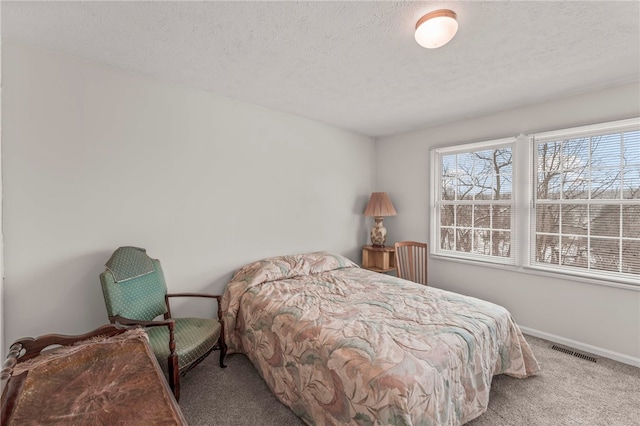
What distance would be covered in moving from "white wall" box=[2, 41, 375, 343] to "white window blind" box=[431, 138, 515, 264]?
1876mm

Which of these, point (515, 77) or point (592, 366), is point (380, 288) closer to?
point (592, 366)

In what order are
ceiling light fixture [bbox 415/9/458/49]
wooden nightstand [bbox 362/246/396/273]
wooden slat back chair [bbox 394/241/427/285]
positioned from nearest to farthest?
ceiling light fixture [bbox 415/9/458/49]
wooden slat back chair [bbox 394/241/427/285]
wooden nightstand [bbox 362/246/396/273]

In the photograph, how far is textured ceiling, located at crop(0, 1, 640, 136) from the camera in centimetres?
153

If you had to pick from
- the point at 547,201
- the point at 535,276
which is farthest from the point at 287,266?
the point at 547,201

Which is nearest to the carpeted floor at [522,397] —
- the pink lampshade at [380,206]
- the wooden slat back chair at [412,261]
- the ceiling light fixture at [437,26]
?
the wooden slat back chair at [412,261]

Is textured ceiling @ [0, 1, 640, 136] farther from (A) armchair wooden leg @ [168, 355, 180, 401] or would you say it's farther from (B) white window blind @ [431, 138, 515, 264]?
(A) armchair wooden leg @ [168, 355, 180, 401]

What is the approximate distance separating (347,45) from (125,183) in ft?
6.71

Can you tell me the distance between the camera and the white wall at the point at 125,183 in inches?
72.4

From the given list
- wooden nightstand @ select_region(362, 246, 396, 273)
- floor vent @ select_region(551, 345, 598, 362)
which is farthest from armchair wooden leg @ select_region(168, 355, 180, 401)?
floor vent @ select_region(551, 345, 598, 362)

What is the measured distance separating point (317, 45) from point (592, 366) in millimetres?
3487

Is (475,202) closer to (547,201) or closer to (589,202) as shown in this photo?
(547,201)

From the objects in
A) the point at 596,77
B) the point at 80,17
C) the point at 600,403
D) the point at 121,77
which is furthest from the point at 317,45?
the point at 600,403

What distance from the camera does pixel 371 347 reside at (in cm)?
154

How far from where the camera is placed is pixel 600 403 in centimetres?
191
